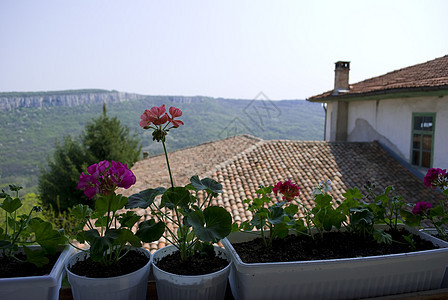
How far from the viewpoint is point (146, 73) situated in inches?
942

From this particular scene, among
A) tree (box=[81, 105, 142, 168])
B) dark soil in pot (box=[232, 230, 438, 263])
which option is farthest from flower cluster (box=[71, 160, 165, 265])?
tree (box=[81, 105, 142, 168])

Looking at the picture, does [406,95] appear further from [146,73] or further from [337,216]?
[146,73]

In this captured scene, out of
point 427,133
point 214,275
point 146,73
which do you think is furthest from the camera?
point 146,73

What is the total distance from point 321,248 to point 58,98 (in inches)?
1515

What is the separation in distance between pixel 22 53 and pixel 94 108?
973cm

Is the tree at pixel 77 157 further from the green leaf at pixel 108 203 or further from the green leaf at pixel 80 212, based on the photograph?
the green leaf at pixel 108 203

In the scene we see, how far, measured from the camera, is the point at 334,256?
1.11 metres

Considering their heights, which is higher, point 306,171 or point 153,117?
point 153,117

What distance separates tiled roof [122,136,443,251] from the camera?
7621 mm

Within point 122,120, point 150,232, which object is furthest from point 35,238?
point 122,120

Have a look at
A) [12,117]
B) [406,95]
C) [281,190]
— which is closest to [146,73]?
[12,117]

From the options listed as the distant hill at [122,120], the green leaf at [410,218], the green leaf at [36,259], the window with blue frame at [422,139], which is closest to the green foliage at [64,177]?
the distant hill at [122,120]

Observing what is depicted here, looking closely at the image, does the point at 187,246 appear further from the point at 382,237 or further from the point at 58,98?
the point at 58,98

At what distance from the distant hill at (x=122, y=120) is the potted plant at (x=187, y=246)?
1771cm
